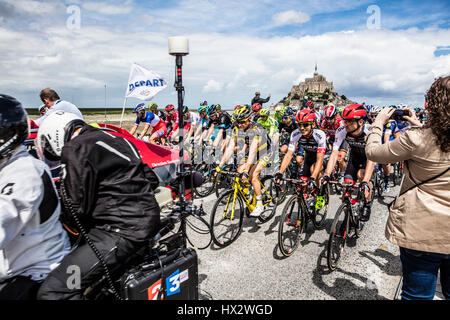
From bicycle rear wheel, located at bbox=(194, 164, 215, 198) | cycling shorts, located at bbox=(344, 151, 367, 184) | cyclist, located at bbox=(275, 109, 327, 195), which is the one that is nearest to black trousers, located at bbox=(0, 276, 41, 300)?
cyclist, located at bbox=(275, 109, 327, 195)

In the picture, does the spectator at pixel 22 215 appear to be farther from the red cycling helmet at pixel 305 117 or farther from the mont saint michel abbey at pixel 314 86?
the mont saint michel abbey at pixel 314 86

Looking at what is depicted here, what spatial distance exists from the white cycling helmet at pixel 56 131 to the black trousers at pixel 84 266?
70cm

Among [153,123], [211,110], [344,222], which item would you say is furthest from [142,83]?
[344,222]

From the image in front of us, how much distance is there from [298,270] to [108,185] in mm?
3107

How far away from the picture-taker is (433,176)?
70.1 inches

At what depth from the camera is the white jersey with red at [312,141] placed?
199 inches

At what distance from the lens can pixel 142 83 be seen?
7703mm

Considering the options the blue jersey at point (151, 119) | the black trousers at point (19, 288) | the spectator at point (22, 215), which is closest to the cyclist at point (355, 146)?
the spectator at point (22, 215)

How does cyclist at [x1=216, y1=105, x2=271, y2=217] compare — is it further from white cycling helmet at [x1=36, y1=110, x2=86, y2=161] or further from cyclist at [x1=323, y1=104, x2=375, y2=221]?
white cycling helmet at [x1=36, y1=110, x2=86, y2=161]

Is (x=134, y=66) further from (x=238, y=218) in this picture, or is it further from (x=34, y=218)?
(x=34, y=218)

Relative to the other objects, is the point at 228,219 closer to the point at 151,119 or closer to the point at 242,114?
the point at 242,114
